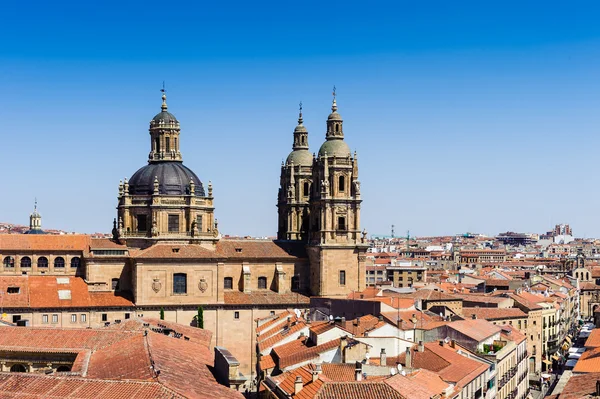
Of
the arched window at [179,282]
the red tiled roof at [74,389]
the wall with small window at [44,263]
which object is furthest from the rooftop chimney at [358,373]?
the wall with small window at [44,263]

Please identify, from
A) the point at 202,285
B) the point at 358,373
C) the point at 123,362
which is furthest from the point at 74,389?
the point at 202,285

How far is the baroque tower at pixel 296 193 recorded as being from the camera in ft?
319

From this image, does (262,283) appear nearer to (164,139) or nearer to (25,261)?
(164,139)

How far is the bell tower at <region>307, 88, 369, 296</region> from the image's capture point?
86.7 metres

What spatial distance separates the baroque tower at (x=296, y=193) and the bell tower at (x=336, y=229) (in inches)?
305

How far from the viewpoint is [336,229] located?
87375 mm

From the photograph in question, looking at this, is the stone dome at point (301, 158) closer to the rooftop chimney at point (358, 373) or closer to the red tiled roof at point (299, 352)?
the red tiled roof at point (299, 352)

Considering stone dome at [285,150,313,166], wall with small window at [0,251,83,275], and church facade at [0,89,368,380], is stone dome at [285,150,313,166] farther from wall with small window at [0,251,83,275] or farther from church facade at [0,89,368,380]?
wall with small window at [0,251,83,275]

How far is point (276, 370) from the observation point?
5150cm

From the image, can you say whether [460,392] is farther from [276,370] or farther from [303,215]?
[303,215]

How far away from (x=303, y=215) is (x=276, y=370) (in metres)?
46.6

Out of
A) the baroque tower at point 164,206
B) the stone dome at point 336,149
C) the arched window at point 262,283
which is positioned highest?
the stone dome at point 336,149

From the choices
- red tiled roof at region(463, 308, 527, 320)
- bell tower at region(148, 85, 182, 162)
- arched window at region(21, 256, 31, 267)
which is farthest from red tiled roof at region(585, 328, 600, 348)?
arched window at region(21, 256, 31, 267)

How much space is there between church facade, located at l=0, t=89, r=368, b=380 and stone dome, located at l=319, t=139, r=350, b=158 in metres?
0.11
